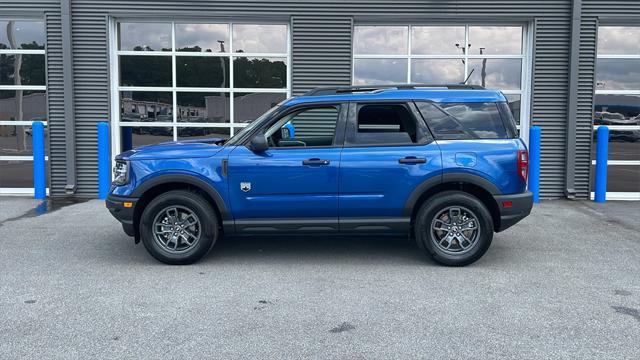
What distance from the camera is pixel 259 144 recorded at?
569 cm

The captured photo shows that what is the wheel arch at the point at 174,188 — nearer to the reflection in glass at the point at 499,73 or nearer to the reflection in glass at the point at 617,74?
the reflection in glass at the point at 499,73

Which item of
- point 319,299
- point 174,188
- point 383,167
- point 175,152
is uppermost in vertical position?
point 175,152

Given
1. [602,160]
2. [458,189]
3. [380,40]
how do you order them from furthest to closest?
[380,40] → [602,160] → [458,189]

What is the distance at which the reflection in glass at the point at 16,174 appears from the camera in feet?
35.6

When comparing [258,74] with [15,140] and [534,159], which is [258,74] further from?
[534,159]

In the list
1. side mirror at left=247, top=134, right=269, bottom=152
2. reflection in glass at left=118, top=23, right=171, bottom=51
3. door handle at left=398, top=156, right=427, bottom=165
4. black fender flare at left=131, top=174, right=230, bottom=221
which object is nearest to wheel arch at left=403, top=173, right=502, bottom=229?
door handle at left=398, top=156, right=427, bottom=165

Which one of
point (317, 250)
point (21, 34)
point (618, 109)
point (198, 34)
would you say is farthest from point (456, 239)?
point (21, 34)

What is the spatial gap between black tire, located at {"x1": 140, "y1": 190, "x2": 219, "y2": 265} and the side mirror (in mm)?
798

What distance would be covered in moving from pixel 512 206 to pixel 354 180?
1696mm

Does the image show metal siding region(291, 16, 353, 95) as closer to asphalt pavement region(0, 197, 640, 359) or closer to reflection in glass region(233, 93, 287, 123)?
reflection in glass region(233, 93, 287, 123)

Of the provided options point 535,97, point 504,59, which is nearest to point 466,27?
point 504,59

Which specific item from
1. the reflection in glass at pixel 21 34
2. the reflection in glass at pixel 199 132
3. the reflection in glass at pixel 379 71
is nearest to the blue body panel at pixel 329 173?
the reflection in glass at pixel 199 132

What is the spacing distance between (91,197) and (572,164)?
9.15m

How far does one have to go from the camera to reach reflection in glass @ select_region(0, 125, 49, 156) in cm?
1077
